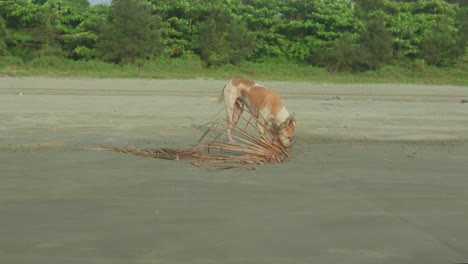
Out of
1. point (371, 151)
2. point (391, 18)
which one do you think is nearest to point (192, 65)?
point (391, 18)

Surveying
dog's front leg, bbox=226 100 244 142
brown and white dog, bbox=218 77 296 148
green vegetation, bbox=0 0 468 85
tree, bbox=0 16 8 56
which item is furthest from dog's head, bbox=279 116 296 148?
tree, bbox=0 16 8 56

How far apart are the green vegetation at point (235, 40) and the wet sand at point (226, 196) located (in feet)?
49.3

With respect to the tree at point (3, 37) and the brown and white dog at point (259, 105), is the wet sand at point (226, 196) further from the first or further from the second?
the tree at point (3, 37)

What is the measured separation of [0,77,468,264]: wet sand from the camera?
5.22m

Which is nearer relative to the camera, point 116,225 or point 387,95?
point 116,225

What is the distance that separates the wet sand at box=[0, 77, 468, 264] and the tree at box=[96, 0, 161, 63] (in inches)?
594

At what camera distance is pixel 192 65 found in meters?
29.8

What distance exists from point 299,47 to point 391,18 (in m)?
4.51

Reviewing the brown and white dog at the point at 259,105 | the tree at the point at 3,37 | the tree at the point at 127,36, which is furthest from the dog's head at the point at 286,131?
the tree at the point at 3,37

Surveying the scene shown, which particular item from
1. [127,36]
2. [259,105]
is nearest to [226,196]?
[259,105]

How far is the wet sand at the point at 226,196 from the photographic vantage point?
522 cm

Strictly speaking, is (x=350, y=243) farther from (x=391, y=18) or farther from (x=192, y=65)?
(x=391, y=18)

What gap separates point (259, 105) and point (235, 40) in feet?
→ 63.1

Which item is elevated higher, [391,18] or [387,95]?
[391,18]
